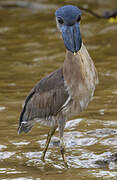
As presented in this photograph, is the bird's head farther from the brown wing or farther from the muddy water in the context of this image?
the muddy water

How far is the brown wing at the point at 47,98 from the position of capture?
639cm

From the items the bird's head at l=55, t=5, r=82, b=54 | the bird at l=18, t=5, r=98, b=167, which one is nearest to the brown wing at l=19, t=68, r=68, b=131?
the bird at l=18, t=5, r=98, b=167

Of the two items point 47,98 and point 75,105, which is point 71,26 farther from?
point 47,98

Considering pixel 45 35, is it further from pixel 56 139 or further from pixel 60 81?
pixel 60 81

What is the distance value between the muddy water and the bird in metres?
0.35

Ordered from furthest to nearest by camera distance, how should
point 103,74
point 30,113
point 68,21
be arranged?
1. point 103,74
2. point 30,113
3. point 68,21

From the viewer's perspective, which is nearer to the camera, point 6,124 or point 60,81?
point 60,81

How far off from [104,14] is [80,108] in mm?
7771

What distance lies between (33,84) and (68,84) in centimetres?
383

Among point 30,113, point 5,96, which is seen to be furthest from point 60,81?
point 5,96

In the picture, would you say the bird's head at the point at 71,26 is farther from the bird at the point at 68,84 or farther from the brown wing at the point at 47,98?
the brown wing at the point at 47,98

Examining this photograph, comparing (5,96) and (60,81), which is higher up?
(60,81)

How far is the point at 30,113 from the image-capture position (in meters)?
6.85

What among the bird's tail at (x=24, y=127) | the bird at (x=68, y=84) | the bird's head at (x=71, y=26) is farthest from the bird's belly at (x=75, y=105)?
the bird's tail at (x=24, y=127)
